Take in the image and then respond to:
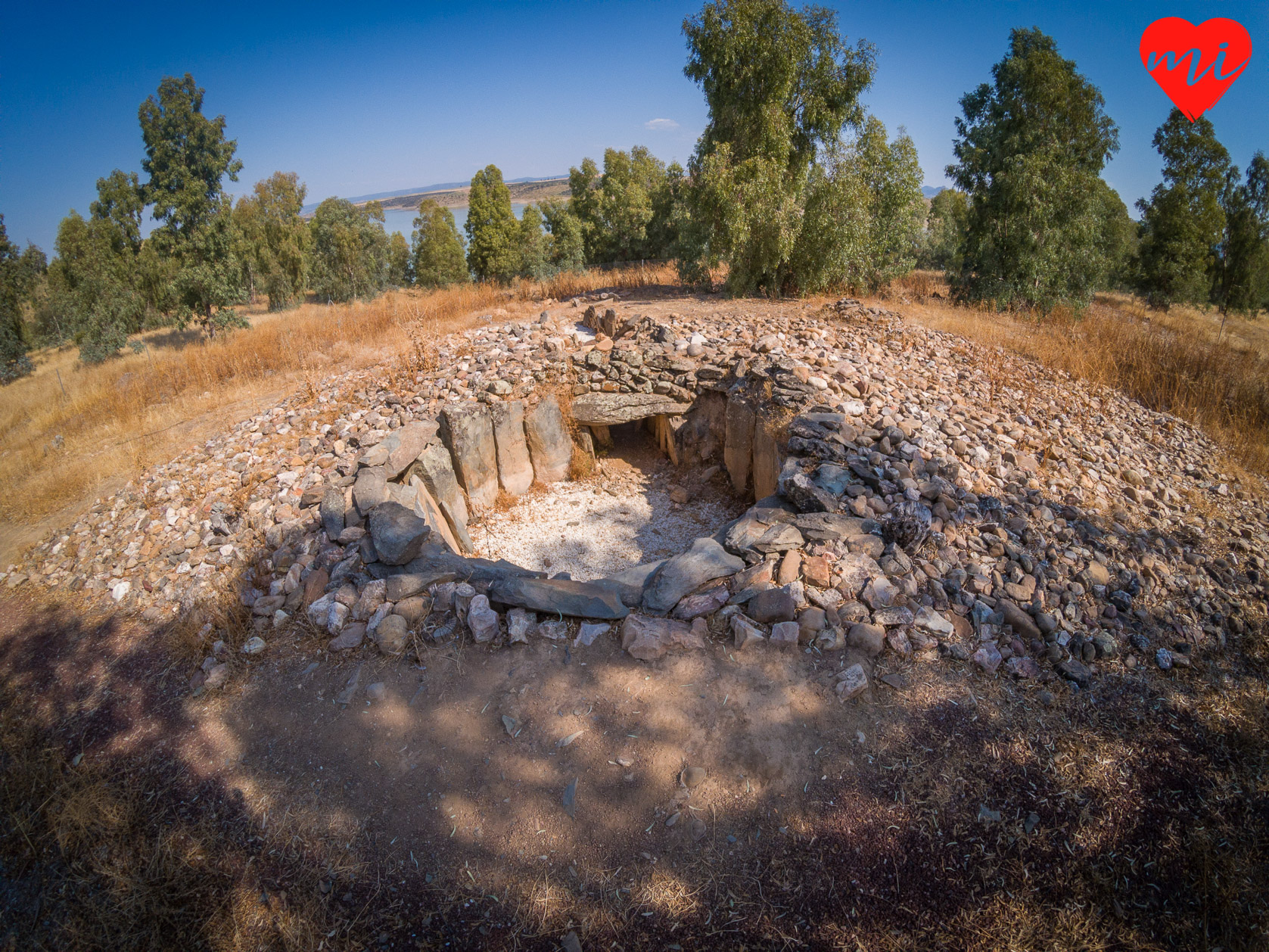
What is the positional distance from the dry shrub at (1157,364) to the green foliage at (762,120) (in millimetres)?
2837

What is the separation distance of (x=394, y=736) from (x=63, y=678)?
2.71 m

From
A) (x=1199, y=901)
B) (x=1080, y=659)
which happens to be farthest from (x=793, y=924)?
(x=1080, y=659)

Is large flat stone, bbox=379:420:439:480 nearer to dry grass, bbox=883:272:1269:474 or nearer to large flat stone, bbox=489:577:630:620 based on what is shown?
large flat stone, bbox=489:577:630:620

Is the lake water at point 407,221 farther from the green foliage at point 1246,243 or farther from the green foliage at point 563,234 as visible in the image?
the green foliage at point 1246,243

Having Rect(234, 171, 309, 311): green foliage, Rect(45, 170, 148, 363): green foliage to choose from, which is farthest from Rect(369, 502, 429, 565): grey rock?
Rect(234, 171, 309, 311): green foliage

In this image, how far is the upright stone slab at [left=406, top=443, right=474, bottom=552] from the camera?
19.6 ft

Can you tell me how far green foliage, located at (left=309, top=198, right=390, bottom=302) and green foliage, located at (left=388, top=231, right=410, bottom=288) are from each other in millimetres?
1623

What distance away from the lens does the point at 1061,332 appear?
8.89m

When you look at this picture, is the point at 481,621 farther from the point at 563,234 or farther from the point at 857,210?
the point at 563,234

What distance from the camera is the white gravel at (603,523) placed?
613 centimetres

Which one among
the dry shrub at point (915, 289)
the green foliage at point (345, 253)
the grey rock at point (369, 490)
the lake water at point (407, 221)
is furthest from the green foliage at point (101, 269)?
the dry shrub at point (915, 289)

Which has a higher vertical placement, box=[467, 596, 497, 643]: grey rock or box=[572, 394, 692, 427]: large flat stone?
box=[572, 394, 692, 427]: large flat stone

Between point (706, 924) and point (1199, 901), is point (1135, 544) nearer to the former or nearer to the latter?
point (1199, 901)

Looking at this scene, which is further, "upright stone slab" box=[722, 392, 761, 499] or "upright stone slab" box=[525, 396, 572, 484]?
"upright stone slab" box=[525, 396, 572, 484]
